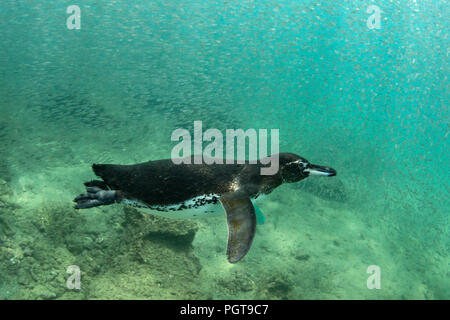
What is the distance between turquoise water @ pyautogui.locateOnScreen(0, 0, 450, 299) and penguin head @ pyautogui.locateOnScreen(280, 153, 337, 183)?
2626 millimetres

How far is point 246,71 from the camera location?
876 inches

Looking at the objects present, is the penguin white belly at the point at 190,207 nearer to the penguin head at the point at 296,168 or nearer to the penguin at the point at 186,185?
the penguin at the point at 186,185

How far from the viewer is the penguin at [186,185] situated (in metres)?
3.71

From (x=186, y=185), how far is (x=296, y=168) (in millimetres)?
1533

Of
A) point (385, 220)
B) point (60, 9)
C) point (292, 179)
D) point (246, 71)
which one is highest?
point (60, 9)

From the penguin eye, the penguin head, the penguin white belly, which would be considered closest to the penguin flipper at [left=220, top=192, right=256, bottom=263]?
the penguin white belly

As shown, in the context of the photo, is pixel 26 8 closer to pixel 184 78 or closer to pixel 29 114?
pixel 29 114

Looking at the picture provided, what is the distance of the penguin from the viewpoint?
371cm

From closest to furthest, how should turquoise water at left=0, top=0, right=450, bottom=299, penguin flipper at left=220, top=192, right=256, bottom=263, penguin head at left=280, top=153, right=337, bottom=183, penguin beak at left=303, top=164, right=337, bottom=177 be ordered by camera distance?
1. penguin flipper at left=220, top=192, right=256, bottom=263
2. penguin beak at left=303, top=164, right=337, bottom=177
3. penguin head at left=280, top=153, right=337, bottom=183
4. turquoise water at left=0, top=0, right=450, bottom=299

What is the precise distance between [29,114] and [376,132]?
25.5m

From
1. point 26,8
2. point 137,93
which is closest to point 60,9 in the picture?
point 26,8

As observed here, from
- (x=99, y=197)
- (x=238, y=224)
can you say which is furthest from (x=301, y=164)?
(x=99, y=197)

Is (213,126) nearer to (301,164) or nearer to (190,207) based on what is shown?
(301,164)

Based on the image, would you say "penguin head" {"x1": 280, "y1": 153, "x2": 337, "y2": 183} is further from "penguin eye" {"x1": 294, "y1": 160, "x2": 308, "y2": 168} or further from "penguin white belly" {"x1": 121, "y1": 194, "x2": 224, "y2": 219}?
"penguin white belly" {"x1": 121, "y1": 194, "x2": 224, "y2": 219}
